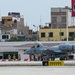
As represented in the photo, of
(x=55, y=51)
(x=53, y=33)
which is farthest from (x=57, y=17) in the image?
(x=55, y=51)

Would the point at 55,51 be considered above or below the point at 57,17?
below

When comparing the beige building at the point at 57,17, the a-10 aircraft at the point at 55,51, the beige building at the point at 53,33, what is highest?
the beige building at the point at 57,17

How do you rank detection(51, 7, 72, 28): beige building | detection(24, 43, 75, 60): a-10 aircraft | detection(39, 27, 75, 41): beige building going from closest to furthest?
detection(24, 43, 75, 60): a-10 aircraft < detection(39, 27, 75, 41): beige building < detection(51, 7, 72, 28): beige building

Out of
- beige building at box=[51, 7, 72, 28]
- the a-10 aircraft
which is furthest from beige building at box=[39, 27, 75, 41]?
the a-10 aircraft

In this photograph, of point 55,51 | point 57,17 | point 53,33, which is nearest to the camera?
point 55,51

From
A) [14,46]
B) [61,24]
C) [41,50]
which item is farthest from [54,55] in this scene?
[61,24]

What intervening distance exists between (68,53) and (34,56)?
4.67m

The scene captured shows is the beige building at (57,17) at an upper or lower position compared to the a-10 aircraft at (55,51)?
upper

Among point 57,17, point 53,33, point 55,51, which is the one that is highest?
point 57,17

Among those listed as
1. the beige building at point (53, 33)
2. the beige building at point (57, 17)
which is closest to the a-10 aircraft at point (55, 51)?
the beige building at point (53, 33)

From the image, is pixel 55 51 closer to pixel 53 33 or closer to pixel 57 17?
pixel 53 33

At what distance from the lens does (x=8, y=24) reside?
122938mm

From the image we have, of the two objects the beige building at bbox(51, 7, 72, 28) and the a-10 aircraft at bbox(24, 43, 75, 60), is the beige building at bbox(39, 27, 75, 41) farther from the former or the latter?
the a-10 aircraft at bbox(24, 43, 75, 60)

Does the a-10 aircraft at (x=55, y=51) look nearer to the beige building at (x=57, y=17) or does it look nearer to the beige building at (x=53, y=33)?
the beige building at (x=53, y=33)
